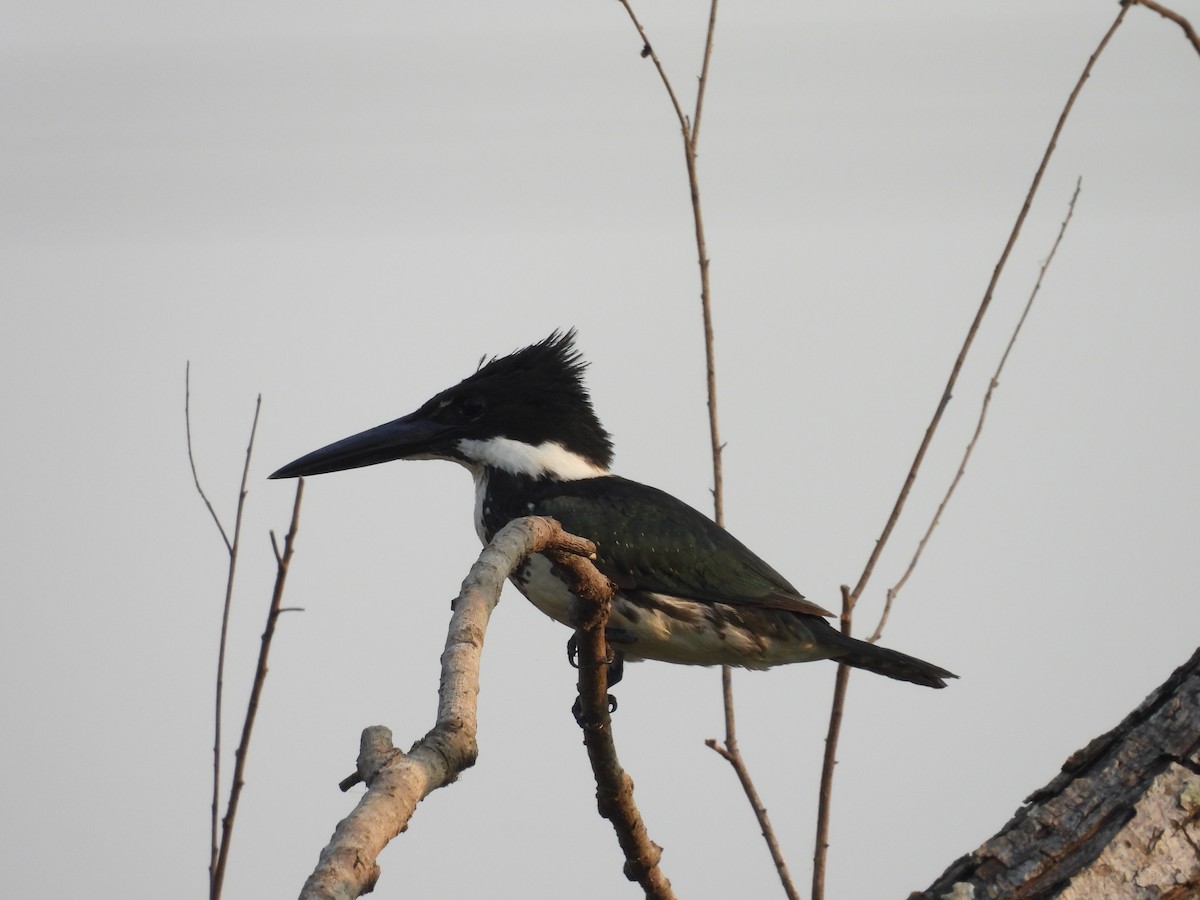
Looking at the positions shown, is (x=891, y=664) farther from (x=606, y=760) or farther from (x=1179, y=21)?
(x=1179, y=21)

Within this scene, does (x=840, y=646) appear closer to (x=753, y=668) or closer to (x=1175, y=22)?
(x=753, y=668)

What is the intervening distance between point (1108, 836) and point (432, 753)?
2.99 ft

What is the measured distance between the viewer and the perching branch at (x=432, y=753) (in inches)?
52.3

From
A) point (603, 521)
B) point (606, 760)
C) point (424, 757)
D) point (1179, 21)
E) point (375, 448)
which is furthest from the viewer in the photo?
point (375, 448)

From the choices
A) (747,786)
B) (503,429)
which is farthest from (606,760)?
(503,429)

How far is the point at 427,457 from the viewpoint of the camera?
4391 millimetres

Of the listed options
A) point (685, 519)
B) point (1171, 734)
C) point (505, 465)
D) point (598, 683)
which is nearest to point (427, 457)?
point (505, 465)

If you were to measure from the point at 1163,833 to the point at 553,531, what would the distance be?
113cm

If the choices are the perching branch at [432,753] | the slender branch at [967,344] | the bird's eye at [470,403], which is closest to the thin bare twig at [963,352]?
the slender branch at [967,344]

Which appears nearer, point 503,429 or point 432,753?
point 432,753

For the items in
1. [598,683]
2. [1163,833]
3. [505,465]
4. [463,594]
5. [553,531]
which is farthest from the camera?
[505,465]

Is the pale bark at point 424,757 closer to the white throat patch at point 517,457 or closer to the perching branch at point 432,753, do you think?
the perching branch at point 432,753

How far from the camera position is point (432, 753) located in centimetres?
164

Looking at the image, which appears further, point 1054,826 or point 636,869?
point 636,869
